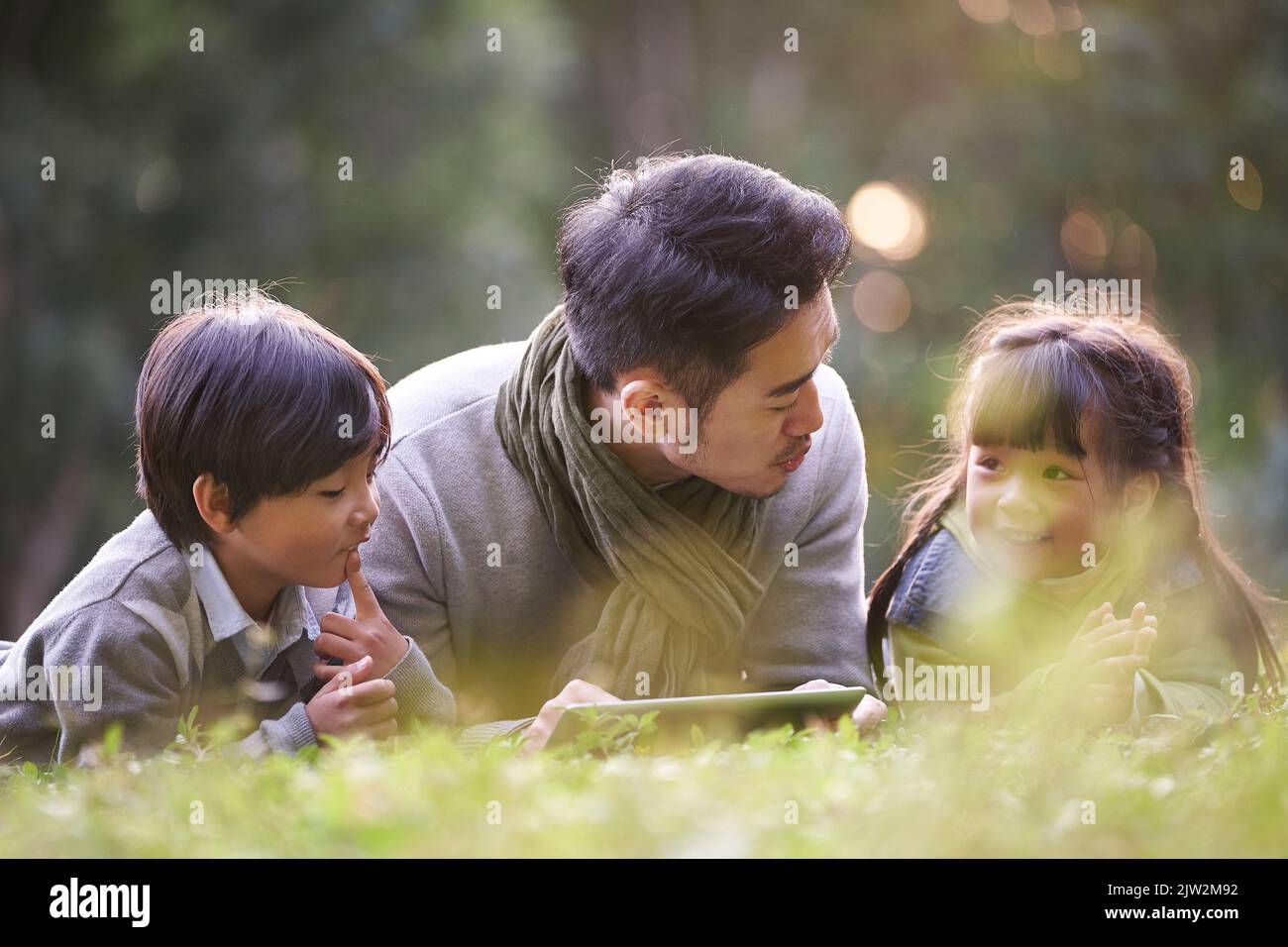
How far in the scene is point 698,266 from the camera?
3.06m

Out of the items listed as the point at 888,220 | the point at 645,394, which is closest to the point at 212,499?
the point at 645,394

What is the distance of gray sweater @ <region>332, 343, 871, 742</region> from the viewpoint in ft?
10.7

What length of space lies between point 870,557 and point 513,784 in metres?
10.4

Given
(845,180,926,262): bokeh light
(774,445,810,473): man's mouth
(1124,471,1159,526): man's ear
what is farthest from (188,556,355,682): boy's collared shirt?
(845,180,926,262): bokeh light

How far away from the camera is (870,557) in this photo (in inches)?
478

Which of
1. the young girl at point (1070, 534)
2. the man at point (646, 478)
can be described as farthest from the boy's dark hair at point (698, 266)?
the young girl at point (1070, 534)

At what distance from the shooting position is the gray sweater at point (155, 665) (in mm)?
2816

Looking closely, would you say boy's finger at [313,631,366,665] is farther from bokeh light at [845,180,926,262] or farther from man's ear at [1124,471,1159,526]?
bokeh light at [845,180,926,262]

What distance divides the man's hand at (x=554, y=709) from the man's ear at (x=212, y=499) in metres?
0.74

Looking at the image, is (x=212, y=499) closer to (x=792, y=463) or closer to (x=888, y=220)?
(x=792, y=463)

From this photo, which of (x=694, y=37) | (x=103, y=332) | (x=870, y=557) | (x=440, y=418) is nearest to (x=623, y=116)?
→ (x=694, y=37)

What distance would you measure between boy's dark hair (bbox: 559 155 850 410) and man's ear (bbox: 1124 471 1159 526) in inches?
37.4

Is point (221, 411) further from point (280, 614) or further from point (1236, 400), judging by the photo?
point (1236, 400)
